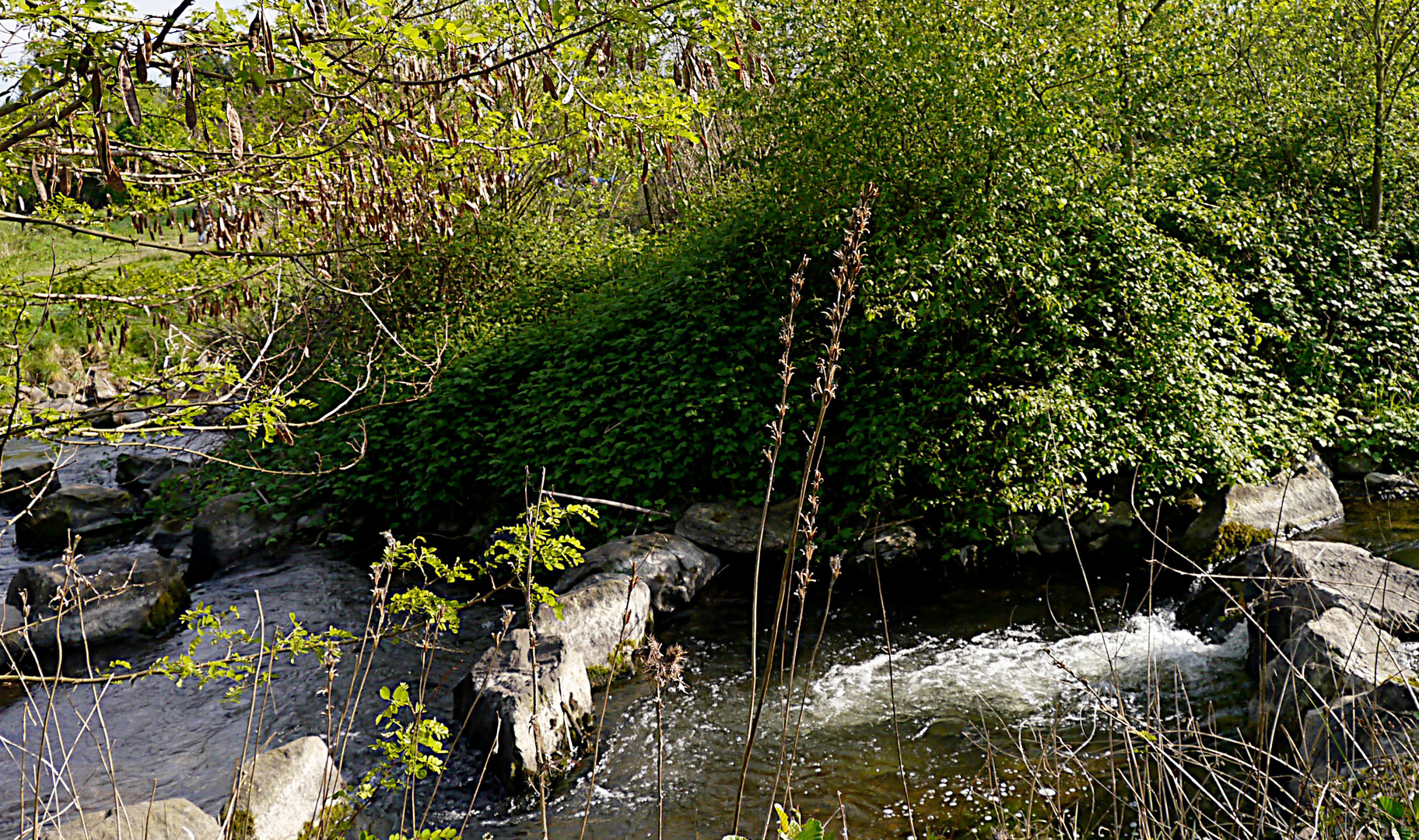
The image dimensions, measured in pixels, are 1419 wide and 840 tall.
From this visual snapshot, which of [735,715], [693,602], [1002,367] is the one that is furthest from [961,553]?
[735,715]

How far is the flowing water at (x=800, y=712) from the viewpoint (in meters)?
3.92

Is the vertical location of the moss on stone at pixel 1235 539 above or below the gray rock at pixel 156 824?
below

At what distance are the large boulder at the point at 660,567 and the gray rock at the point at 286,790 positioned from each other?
2.27 meters

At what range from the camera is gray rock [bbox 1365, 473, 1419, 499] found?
23.3ft

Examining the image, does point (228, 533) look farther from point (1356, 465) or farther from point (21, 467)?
point (1356, 465)

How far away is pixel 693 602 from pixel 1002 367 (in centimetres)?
263

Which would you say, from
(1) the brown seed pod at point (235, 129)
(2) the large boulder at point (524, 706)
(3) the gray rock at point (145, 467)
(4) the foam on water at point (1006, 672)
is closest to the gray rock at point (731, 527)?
(4) the foam on water at point (1006, 672)

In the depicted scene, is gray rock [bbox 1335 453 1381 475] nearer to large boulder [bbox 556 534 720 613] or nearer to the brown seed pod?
large boulder [bbox 556 534 720 613]

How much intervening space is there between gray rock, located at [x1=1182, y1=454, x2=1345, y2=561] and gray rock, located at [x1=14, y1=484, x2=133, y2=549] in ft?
28.7

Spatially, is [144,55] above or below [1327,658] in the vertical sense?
above

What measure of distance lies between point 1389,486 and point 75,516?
10852 millimetres

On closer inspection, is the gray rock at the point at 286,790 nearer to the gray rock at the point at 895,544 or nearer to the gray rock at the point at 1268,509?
the gray rock at the point at 895,544

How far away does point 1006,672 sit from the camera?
4938 mm

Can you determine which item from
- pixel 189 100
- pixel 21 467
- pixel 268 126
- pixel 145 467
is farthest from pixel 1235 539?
pixel 21 467
